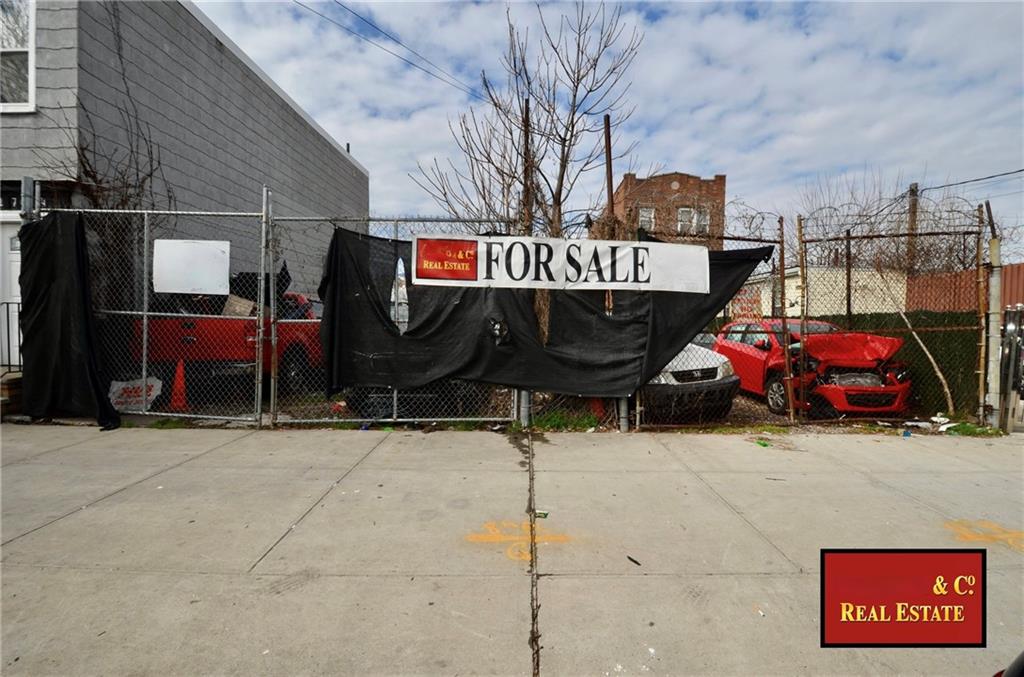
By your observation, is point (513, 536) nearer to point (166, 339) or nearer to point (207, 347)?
point (207, 347)

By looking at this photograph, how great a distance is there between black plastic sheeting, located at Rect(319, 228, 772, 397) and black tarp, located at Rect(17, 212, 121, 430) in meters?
2.90

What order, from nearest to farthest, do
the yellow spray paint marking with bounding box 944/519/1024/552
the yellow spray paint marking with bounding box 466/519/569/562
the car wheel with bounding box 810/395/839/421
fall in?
the yellow spray paint marking with bounding box 466/519/569/562 < the yellow spray paint marking with bounding box 944/519/1024/552 < the car wheel with bounding box 810/395/839/421

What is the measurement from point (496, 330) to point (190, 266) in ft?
12.4

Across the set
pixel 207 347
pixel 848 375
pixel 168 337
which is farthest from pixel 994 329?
pixel 168 337

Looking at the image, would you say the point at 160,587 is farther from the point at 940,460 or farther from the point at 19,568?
the point at 940,460

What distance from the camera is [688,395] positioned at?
6527 mm

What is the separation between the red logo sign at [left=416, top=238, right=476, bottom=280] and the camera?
19.8ft

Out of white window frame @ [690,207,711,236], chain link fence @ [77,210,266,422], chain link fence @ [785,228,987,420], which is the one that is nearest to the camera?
white window frame @ [690,207,711,236]

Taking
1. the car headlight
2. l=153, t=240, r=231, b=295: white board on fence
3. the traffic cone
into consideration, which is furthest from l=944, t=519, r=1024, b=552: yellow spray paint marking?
the traffic cone

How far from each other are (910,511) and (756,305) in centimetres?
418

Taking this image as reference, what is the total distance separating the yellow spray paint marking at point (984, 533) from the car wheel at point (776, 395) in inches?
153

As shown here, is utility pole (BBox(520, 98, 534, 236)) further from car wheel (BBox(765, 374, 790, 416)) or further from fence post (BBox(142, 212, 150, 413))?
fence post (BBox(142, 212, 150, 413))

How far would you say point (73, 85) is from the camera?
7.54m

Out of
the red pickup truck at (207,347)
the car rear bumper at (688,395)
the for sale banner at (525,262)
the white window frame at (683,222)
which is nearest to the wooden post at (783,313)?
the car rear bumper at (688,395)
